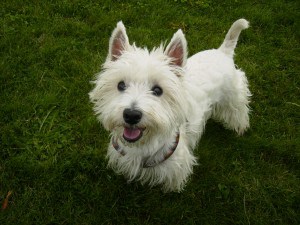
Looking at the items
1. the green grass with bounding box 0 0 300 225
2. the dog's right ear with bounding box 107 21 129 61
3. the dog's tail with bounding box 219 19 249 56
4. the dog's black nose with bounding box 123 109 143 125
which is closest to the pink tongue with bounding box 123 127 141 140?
the dog's black nose with bounding box 123 109 143 125

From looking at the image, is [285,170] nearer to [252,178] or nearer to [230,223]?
[252,178]

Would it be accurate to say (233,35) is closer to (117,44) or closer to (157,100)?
(117,44)

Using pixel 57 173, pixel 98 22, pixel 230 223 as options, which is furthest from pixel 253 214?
pixel 98 22

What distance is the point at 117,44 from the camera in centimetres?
306

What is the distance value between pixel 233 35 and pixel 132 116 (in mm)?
2110

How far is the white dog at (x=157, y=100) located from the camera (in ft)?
8.94

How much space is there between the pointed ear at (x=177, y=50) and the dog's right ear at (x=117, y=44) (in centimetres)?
39

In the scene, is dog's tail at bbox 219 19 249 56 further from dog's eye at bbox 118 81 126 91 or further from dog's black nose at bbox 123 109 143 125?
dog's black nose at bbox 123 109 143 125

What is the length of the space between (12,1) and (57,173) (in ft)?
12.0

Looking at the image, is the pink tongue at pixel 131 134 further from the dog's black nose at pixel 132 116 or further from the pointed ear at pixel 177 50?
the pointed ear at pixel 177 50

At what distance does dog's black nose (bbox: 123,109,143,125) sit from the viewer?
255 centimetres

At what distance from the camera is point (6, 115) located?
14.2ft

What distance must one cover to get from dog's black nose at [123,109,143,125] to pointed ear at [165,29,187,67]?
69 cm

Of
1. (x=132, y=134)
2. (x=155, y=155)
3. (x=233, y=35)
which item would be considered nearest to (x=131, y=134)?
(x=132, y=134)
